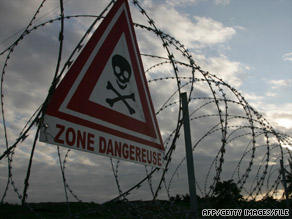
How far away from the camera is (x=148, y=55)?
4441 millimetres

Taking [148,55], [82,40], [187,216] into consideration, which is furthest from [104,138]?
[148,55]

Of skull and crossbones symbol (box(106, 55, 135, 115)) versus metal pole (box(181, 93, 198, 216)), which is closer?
skull and crossbones symbol (box(106, 55, 135, 115))

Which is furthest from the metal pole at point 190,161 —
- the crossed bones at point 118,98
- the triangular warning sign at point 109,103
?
the crossed bones at point 118,98

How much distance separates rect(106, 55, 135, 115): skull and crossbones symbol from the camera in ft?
9.62

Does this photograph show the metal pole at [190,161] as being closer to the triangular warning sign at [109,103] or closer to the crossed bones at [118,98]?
the triangular warning sign at [109,103]

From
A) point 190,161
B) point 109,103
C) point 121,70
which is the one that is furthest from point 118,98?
point 190,161

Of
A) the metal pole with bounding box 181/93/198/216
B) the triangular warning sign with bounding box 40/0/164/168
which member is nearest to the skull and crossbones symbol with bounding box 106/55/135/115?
the triangular warning sign with bounding box 40/0/164/168

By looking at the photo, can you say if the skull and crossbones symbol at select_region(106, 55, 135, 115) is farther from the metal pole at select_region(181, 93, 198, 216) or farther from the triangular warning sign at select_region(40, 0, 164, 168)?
the metal pole at select_region(181, 93, 198, 216)

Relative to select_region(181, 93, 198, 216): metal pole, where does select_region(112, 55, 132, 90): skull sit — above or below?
above

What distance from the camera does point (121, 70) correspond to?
121 inches

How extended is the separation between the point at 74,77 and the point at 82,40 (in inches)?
13.0

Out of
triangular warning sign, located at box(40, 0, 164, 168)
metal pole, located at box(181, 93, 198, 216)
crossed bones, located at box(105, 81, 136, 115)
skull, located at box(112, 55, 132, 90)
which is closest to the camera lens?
triangular warning sign, located at box(40, 0, 164, 168)

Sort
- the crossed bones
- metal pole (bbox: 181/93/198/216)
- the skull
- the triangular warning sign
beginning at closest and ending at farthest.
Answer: the triangular warning sign → the crossed bones → the skull → metal pole (bbox: 181/93/198/216)

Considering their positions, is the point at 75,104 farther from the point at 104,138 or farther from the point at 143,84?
the point at 143,84
